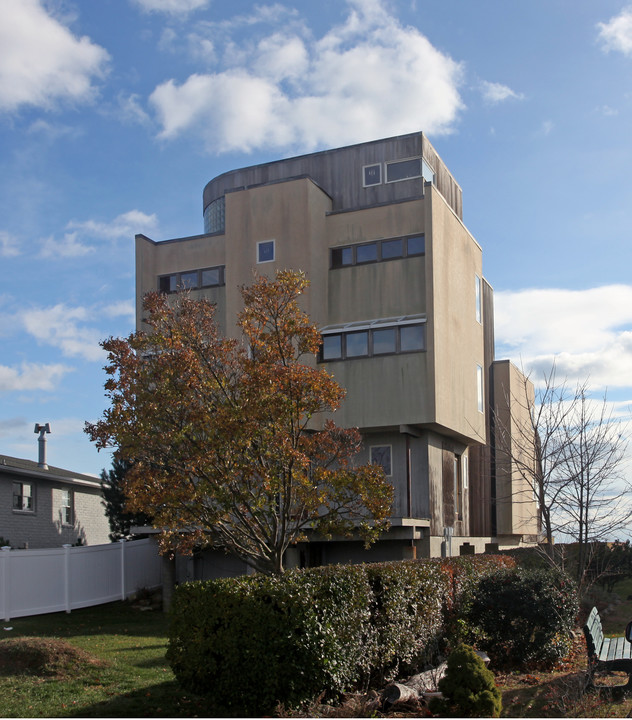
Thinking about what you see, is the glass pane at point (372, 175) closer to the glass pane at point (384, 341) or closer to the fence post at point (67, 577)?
the glass pane at point (384, 341)

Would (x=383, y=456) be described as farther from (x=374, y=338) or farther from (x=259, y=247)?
(x=259, y=247)

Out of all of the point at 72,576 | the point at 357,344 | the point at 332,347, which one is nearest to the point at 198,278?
the point at 332,347

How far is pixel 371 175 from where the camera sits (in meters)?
26.4

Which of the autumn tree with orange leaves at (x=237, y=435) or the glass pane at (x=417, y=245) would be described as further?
the glass pane at (x=417, y=245)

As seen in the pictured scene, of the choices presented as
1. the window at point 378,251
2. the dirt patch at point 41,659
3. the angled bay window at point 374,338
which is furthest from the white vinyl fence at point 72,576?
the window at point 378,251

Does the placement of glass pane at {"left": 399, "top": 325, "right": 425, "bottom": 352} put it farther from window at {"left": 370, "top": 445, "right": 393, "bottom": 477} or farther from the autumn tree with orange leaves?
the autumn tree with orange leaves

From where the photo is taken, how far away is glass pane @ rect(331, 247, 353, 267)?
79.8 feet

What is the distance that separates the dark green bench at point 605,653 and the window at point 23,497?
21223 mm

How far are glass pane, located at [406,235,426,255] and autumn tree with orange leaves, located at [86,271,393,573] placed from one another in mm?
10963

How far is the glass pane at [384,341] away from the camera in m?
23.0

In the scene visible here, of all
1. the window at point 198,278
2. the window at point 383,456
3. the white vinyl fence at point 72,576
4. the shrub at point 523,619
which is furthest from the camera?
the window at point 198,278

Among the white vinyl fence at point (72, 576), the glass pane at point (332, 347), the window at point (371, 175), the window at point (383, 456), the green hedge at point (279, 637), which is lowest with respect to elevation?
the white vinyl fence at point (72, 576)

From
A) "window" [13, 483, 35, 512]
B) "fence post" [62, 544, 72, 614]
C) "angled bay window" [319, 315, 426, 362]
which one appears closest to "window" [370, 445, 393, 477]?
"angled bay window" [319, 315, 426, 362]

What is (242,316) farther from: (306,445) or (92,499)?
(92,499)
